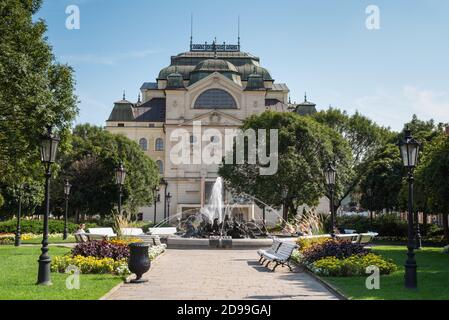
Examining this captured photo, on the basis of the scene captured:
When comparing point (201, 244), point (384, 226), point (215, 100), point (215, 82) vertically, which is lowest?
point (201, 244)

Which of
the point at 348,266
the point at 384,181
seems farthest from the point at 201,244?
the point at 384,181

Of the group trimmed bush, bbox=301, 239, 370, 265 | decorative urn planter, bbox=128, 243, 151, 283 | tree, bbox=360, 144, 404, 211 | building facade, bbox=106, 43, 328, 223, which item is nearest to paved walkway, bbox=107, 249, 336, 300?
decorative urn planter, bbox=128, 243, 151, 283

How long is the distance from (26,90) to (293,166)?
80.9ft

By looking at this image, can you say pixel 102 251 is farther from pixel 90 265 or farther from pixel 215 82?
pixel 215 82

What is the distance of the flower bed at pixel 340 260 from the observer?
1570 centimetres

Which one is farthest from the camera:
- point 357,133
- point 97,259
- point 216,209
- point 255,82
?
point 255,82

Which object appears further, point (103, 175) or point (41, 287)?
point (103, 175)

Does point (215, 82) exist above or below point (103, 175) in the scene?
above

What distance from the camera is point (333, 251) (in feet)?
58.2

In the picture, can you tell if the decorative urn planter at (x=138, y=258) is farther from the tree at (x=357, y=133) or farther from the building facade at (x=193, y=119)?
the building facade at (x=193, y=119)

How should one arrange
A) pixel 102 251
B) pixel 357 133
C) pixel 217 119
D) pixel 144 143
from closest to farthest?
pixel 102 251
pixel 357 133
pixel 217 119
pixel 144 143

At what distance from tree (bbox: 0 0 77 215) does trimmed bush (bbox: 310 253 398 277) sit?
41.5 feet

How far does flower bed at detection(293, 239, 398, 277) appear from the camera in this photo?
15703 millimetres
